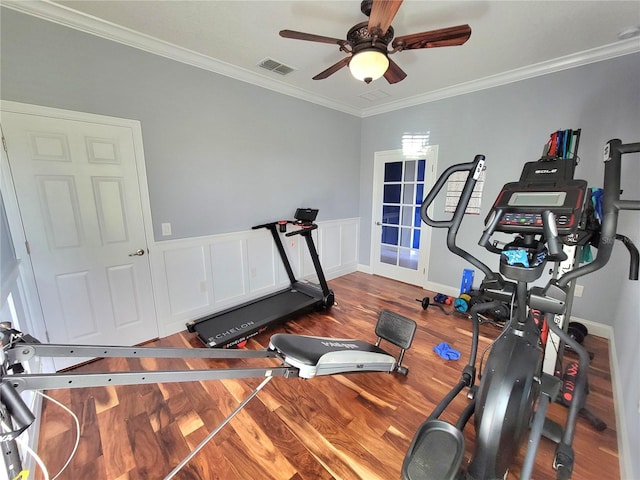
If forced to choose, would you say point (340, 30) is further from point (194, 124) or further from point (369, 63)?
point (194, 124)

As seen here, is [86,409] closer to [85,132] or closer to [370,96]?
[85,132]

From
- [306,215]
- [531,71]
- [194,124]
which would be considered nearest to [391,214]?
[306,215]

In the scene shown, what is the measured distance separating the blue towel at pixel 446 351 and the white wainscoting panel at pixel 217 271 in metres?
2.12

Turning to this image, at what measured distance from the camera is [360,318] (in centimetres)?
322

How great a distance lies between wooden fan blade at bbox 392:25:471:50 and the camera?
5.59ft

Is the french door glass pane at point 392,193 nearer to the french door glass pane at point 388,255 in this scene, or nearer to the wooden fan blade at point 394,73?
the french door glass pane at point 388,255

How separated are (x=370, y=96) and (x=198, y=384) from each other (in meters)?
3.96

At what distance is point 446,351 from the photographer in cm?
248

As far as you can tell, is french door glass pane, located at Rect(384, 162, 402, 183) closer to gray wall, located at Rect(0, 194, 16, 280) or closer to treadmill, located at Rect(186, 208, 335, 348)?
treadmill, located at Rect(186, 208, 335, 348)

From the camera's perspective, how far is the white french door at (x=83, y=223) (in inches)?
80.4

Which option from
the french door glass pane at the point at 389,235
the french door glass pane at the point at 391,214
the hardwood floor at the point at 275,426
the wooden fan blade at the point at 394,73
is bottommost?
the hardwood floor at the point at 275,426

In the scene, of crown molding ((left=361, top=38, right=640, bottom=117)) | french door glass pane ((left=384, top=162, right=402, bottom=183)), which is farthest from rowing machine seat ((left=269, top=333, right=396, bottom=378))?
crown molding ((left=361, top=38, right=640, bottom=117))

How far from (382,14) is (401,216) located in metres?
3.09

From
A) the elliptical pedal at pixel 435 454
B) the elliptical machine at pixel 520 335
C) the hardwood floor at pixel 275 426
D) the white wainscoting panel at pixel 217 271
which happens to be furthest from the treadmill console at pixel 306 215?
the elliptical pedal at pixel 435 454
